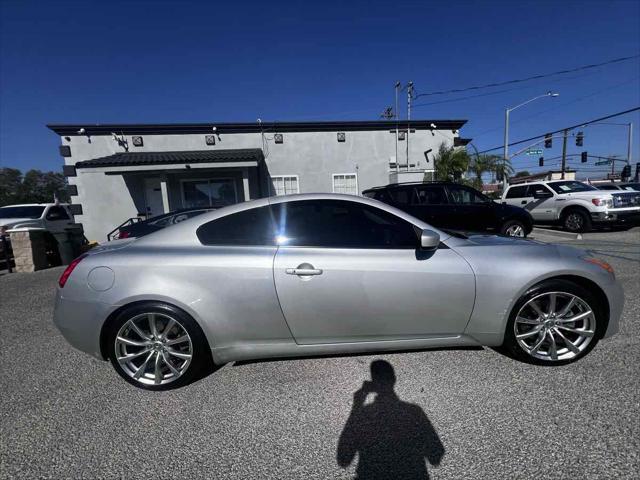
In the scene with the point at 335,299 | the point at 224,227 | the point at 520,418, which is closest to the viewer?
the point at 520,418

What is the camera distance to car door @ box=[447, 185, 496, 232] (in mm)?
7391

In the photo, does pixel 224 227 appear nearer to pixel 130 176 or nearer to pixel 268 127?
pixel 268 127

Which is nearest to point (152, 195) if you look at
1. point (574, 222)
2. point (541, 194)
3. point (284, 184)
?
point (284, 184)

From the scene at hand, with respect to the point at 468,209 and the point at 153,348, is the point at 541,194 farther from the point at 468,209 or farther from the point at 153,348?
the point at 153,348

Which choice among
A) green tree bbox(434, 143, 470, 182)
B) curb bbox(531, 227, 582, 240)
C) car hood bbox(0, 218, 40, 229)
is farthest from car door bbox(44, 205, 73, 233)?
curb bbox(531, 227, 582, 240)

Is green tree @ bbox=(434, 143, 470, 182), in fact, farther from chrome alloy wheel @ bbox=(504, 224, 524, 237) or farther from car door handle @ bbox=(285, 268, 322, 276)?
car door handle @ bbox=(285, 268, 322, 276)

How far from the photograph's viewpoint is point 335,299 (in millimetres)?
2188

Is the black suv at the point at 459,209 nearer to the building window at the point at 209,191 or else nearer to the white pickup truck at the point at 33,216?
the building window at the point at 209,191

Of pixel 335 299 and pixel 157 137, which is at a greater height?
pixel 157 137

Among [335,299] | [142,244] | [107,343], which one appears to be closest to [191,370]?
[107,343]

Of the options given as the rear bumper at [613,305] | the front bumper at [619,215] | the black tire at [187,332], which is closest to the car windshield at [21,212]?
the black tire at [187,332]

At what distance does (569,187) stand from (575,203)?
90cm

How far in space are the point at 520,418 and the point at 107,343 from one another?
2918mm

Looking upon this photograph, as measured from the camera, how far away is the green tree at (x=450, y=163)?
13578mm
